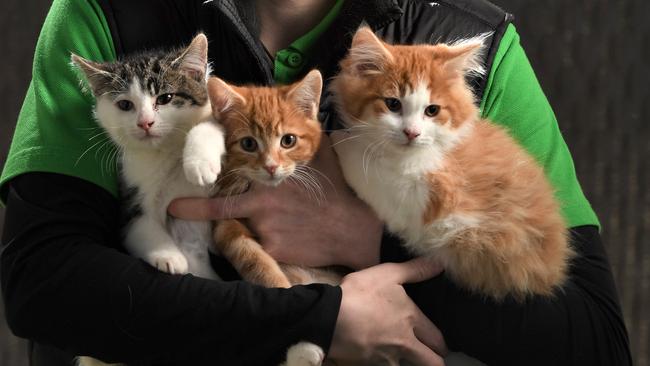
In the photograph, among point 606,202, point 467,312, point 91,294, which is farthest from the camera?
point 606,202

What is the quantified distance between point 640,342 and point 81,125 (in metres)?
1.71

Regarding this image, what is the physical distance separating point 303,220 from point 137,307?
0.38 m

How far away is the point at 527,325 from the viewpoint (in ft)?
5.19

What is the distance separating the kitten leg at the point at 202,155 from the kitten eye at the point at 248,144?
0.06 metres

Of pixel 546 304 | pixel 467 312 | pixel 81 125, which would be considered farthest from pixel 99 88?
pixel 546 304

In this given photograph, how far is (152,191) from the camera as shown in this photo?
165 centimetres

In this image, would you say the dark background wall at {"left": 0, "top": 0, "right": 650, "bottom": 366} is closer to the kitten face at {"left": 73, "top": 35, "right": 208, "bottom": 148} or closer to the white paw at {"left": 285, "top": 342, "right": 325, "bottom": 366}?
the kitten face at {"left": 73, "top": 35, "right": 208, "bottom": 148}

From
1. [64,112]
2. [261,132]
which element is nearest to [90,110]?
[64,112]

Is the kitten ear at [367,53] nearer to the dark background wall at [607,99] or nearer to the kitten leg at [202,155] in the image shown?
the kitten leg at [202,155]

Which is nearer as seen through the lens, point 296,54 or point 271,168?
point 271,168

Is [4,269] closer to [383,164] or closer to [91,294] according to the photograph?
[91,294]

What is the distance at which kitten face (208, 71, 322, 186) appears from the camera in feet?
5.43

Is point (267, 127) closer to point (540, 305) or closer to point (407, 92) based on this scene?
point (407, 92)

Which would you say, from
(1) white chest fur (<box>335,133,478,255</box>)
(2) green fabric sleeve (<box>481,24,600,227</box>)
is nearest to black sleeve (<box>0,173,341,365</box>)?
(1) white chest fur (<box>335,133,478,255</box>)
